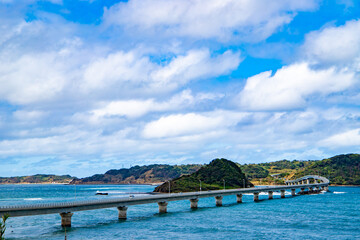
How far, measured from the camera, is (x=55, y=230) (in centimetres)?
9762

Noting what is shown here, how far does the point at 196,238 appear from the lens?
85.0 m

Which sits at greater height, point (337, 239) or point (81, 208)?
point (81, 208)

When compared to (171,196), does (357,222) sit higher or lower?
lower

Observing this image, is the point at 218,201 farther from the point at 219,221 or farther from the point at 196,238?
the point at 196,238

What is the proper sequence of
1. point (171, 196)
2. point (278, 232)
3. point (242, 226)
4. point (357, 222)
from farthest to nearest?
1. point (171, 196)
2. point (357, 222)
3. point (242, 226)
4. point (278, 232)

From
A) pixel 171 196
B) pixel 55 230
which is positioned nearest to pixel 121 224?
pixel 55 230

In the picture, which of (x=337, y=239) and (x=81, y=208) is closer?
(x=337, y=239)

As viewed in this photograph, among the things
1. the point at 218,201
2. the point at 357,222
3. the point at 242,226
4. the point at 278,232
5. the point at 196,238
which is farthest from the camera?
the point at 218,201

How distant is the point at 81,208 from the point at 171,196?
153 ft

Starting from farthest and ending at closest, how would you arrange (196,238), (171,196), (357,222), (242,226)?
1. (171,196)
2. (357,222)
3. (242,226)
4. (196,238)

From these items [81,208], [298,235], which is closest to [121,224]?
[81,208]

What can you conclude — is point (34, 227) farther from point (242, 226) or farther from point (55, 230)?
point (242, 226)

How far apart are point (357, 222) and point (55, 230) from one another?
289 feet

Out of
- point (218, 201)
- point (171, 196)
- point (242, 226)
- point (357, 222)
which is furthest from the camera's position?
point (218, 201)
